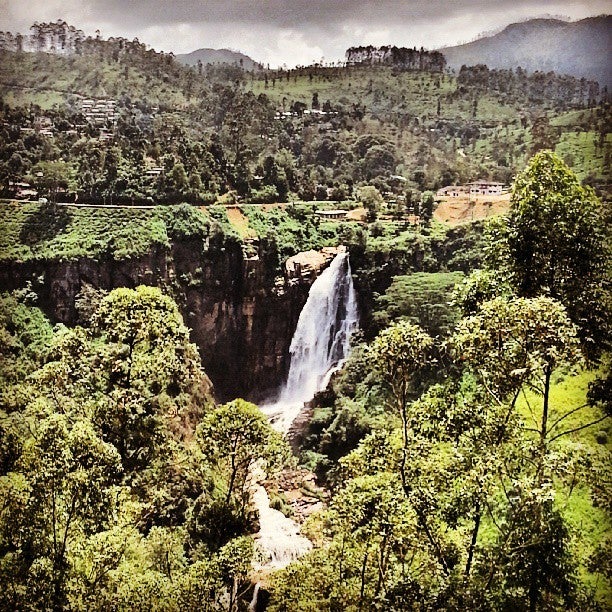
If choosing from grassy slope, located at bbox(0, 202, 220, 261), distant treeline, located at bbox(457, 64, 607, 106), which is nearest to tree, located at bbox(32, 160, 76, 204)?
grassy slope, located at bbox(0, 202, 220, 261)

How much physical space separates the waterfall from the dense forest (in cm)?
19

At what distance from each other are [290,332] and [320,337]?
49 centimetres

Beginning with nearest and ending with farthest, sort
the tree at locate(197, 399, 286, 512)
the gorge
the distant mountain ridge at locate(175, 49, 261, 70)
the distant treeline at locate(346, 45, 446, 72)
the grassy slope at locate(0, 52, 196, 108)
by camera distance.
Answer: the tree at locate(197, 399, 286, 512) < the distant mountain ridge at locate(175, 49, 261, 70) < the gorge < the grassy slope at locate(0, 52, 196, 108) < the distant treeline at locate(346, 45, 446, 72)

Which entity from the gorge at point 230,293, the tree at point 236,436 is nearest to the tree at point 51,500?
the tree at point 236,436

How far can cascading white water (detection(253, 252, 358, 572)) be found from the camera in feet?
25.3

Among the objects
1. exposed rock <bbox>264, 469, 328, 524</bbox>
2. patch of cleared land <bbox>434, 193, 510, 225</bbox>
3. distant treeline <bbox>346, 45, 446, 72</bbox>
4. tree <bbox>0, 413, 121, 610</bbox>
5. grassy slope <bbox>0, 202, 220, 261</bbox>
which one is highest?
distant treeline <bbox>346, 45, 446, 72</bbox>

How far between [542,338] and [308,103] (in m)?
9.32

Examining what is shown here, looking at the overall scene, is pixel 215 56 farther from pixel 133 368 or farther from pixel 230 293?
pixel 133 368

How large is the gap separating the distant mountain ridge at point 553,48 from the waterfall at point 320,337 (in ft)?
9.57

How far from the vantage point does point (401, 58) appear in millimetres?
10352

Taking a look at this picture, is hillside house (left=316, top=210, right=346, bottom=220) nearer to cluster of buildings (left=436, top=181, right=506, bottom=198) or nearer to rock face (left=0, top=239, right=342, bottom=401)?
rock face (left=0, top=239, right=342, bottom=401)

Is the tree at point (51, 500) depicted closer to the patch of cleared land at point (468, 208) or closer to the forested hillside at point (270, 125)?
the forested hillside at point (270, 125)

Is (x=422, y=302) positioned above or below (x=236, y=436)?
above

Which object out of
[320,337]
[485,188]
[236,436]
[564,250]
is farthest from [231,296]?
[564,250]
